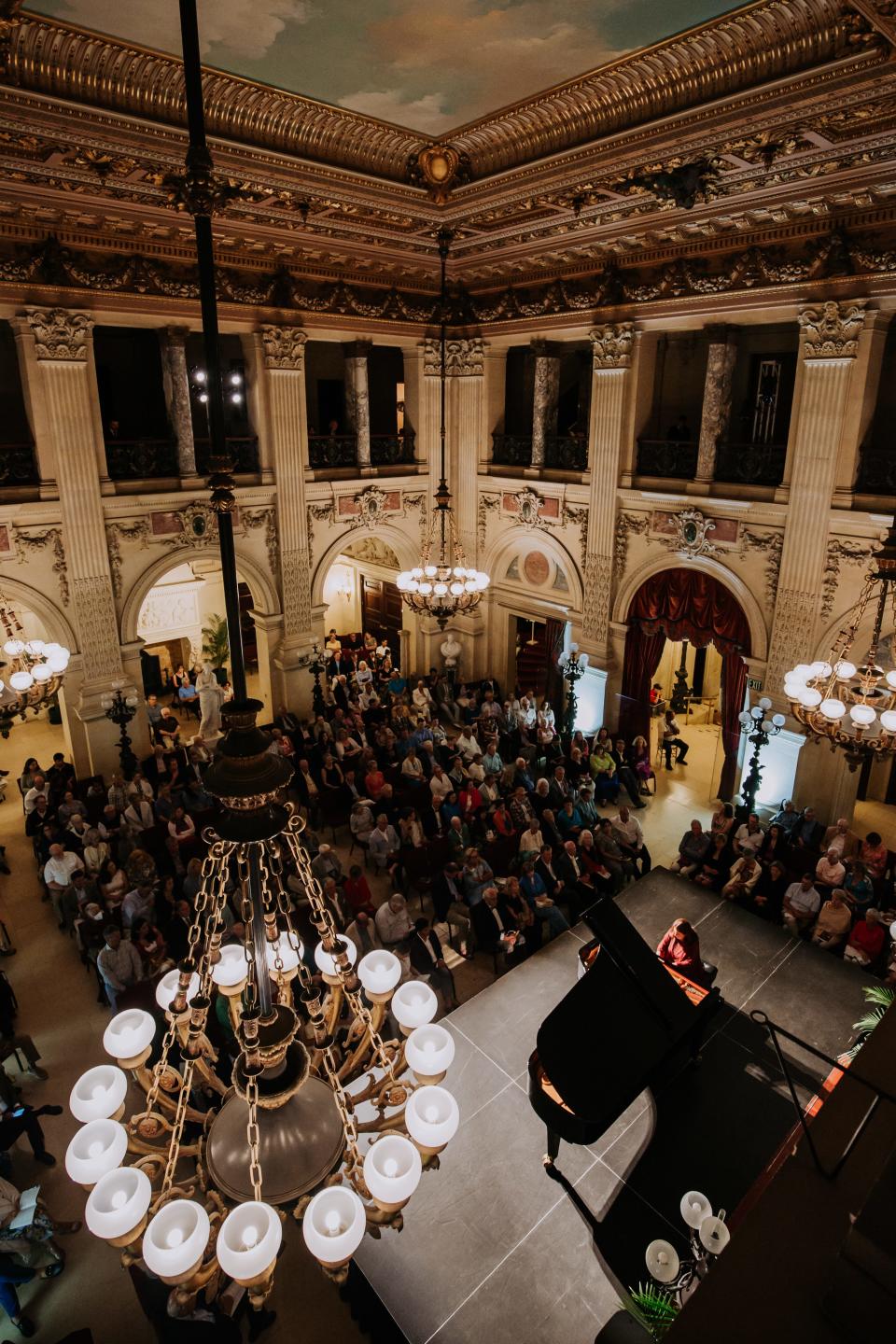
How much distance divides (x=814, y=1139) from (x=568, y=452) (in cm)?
1080

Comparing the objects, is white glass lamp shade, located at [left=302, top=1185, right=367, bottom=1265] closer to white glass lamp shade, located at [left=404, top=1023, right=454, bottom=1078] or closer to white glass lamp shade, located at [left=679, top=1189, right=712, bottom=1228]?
white glass lamp shade, located at [left=404, top=1023, right=454, bottom=1078]

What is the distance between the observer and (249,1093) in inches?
106

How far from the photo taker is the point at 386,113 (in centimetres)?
714

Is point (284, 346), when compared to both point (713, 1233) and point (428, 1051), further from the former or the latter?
point (713, 1233)

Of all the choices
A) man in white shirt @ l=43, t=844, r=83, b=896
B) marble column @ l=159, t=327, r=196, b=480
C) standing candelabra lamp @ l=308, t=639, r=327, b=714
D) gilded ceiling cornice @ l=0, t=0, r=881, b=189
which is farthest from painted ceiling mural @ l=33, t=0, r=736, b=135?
standing candelabra lamp @ l=308, t=639, r=327, b=714

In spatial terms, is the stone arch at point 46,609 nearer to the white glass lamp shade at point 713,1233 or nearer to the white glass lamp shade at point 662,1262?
the white glass lamp shade at point 662,1262

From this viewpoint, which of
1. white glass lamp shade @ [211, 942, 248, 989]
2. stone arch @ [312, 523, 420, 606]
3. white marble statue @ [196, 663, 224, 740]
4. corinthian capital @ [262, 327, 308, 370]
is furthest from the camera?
stone arch @ [312, 523, 420, 606]

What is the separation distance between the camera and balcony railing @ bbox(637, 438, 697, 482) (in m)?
11.0

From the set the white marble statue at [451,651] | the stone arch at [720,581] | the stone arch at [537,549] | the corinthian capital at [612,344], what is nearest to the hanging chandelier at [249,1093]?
the stone arch at [720,581]

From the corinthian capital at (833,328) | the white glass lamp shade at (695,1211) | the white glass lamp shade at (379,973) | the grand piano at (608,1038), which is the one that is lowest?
the white glass lamp shade at (695,1211)

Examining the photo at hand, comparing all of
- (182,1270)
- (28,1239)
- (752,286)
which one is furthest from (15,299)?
(182,1270)

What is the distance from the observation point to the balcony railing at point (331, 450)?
495 inches

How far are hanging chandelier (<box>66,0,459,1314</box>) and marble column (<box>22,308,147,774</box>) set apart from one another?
8.21m

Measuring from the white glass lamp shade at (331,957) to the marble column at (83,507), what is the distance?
839cm
